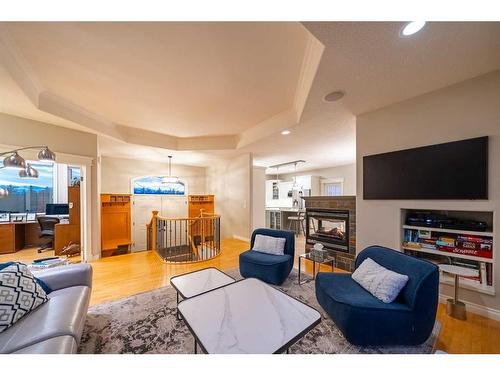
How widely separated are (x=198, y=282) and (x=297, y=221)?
5.45 m

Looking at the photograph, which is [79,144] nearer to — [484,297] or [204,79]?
[204,79]

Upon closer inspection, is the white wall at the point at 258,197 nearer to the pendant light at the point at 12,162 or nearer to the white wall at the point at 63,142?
the white wall at the point at 63,142

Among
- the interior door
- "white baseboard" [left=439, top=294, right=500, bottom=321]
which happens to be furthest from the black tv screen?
the interior door

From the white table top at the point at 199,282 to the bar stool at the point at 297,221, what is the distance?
195 inches

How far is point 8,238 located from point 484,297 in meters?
8.54

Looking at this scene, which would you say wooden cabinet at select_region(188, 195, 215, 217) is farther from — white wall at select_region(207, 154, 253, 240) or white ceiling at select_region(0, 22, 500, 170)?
white ceiling at select_region(0, 22, 500, 170)

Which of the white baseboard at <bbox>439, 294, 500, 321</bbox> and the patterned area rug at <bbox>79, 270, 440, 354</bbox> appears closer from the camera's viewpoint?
the patterned area rug at <bbox>79, 270, 440, 354</bbox>

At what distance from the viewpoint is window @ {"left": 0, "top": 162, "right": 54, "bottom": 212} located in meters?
4.80

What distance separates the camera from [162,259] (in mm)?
3932

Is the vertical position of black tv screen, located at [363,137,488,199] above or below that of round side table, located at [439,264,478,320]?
above

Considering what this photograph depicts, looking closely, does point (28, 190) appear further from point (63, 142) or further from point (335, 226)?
point (335, 226)

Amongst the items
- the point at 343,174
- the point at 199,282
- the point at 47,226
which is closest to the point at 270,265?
the point at 199,282

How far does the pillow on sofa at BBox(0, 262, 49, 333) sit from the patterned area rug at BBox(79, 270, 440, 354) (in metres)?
0.55

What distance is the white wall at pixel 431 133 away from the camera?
1907 millimetres
